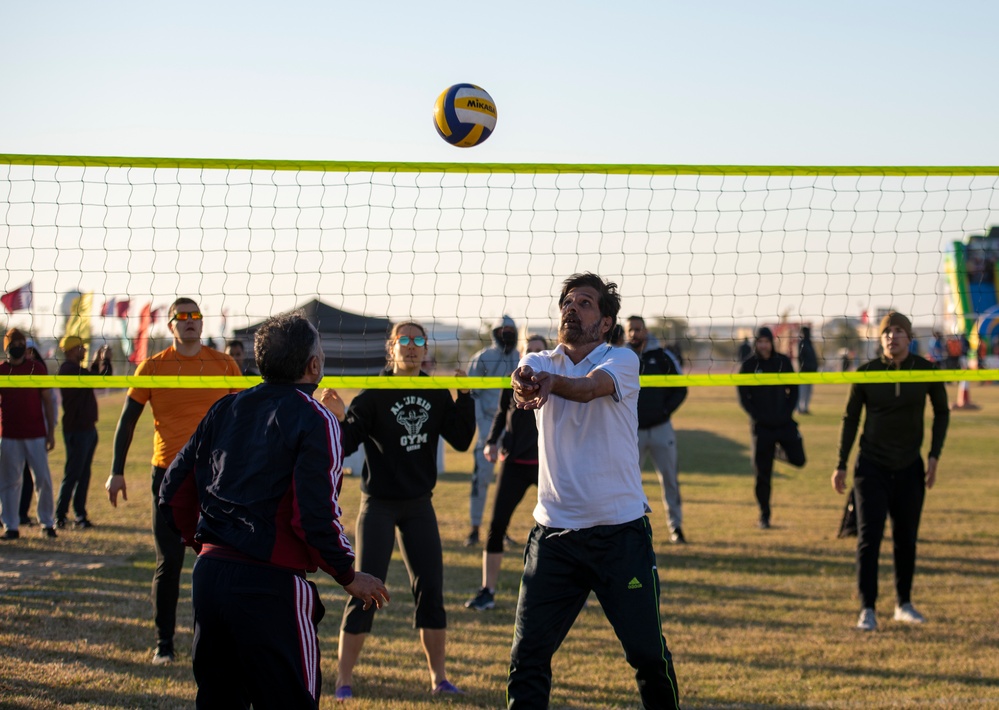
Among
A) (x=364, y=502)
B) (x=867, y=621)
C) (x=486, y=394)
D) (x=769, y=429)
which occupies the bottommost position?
(x=867, y=621)

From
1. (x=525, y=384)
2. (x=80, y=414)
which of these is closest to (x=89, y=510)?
(x=80, y=414)

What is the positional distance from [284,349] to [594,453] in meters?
1.37

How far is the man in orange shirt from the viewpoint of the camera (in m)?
6.23

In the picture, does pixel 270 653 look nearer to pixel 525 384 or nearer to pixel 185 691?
pixel 525 384

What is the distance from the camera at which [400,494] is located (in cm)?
571

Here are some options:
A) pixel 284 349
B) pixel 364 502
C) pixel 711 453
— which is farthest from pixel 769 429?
pixel 284 349

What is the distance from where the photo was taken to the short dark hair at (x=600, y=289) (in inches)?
175

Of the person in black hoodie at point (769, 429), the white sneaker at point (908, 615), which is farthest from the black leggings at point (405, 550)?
the person in black hoodie at point (769, 429)

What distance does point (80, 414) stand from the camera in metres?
11.8

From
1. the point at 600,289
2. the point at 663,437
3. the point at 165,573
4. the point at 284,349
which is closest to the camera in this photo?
the point at 284,349

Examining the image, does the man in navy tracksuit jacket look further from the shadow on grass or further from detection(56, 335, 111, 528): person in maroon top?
the shadow on grass

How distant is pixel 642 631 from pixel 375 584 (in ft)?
3.66

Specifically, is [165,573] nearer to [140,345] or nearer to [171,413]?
[171,413]

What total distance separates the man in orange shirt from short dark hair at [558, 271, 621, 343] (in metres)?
2.71
